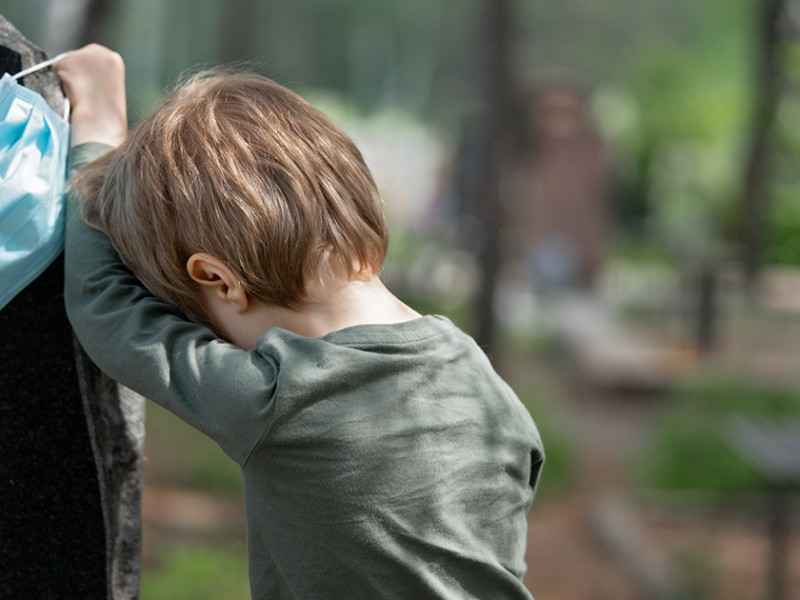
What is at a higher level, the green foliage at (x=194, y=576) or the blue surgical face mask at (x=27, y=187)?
the blue surgical face mask at (x=27, y=187)

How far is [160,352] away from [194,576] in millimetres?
3331

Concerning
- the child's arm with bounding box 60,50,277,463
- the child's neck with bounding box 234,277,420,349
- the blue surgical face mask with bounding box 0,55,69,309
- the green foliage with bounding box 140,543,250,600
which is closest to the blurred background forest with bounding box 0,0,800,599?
the green foliage with bounding box 140,543,250,600

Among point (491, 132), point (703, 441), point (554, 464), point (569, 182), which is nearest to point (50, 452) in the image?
point (554, 464)

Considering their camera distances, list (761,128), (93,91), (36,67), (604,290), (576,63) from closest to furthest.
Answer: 1. (36,67)
2. (93,91)
3. (761,128)
4. (604,290)
5. (576,63)

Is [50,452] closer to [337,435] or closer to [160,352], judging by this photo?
[160,352]

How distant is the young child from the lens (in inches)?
50.8

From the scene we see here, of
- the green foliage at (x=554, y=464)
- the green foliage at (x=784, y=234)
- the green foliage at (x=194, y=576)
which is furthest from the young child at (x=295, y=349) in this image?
the green foliage at (x=784, y=234)

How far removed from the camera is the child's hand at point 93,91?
155 cm

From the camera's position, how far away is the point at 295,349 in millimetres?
1292

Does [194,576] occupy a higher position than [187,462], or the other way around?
[194,576]

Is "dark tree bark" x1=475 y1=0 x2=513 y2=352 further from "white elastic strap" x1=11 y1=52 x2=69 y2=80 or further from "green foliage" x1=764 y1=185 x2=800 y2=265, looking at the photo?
"green foliage" x1=764 y1=185 x2=800 y2=265

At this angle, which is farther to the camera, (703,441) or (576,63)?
(576,63)

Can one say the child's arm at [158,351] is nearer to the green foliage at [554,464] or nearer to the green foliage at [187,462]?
the green foliage at [187,462]

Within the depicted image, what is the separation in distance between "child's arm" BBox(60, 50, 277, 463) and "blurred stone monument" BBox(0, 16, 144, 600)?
125 millimetres
